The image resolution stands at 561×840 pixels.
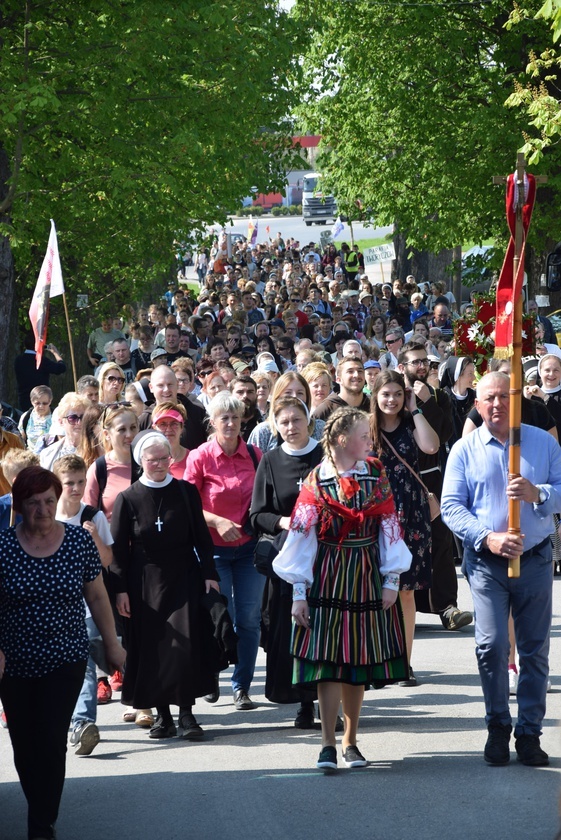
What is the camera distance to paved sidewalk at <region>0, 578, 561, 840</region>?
6.40 meters

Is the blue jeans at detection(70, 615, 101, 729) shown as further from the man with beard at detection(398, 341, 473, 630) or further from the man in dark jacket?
the man in dark jacket

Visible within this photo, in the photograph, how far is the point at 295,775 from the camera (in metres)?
7.25

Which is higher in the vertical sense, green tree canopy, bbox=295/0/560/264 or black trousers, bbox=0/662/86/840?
green tree canopy, bbox=295/0/560/264

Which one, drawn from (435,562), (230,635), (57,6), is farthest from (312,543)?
(57,6)

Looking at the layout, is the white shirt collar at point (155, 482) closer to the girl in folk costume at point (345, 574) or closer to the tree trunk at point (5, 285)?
the girl in folk costume at point (345, 574)

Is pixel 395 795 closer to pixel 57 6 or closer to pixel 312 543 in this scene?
pixel 312 543

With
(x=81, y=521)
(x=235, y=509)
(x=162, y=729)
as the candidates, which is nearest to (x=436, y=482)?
(x=235, y=509)

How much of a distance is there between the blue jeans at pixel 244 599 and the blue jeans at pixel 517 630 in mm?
2042

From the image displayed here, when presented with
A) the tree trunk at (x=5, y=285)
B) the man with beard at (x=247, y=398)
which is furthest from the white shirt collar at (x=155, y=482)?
the tree trunk at (x=5, y=285)

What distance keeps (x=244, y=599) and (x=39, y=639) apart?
9.35 feet

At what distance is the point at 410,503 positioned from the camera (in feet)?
29.5

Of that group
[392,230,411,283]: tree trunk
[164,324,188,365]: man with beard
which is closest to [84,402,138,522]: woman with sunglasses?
[164,324,188,365]: man with beard

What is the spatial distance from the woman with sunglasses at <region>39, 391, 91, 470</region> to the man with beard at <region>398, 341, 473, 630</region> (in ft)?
7.66

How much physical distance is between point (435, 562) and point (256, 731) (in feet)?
9.02
